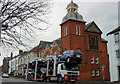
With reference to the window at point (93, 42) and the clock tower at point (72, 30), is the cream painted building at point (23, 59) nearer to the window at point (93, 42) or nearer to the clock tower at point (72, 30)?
the clock tower at point (72, 30)

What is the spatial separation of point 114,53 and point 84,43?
1020cm

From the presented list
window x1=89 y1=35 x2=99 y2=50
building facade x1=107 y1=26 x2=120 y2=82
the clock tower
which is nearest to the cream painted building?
the clock tower

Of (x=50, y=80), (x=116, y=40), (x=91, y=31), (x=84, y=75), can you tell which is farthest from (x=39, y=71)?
(x=91, y=31)

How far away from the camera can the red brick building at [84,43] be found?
35438 mm

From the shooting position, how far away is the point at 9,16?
1009cm

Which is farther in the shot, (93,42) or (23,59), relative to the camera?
(23,59)

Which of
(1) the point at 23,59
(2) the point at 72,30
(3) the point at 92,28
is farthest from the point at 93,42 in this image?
(1) the point at 23,59

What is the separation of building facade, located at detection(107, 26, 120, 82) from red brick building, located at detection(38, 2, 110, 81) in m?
8.58

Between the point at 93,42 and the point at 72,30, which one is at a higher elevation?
the point at 72,30

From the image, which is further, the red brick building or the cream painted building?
the cream painted building

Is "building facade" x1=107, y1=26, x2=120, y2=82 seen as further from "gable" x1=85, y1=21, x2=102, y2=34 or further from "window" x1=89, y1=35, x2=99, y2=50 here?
"gable" x1=85, y1=21, x2=102, y2=34

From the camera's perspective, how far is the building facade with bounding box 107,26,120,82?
26266mm

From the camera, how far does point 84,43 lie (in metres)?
36.8

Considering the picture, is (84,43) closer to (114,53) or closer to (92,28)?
(92,28)
